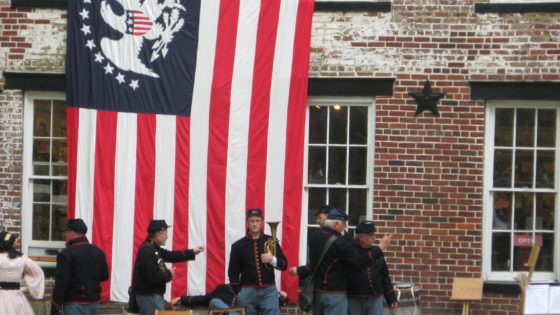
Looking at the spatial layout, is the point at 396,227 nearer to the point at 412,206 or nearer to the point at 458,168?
the point at 412,206

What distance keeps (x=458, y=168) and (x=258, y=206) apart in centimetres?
270

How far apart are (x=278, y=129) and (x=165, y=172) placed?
5.36 ft

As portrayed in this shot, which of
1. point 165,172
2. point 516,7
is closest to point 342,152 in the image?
point 165,172

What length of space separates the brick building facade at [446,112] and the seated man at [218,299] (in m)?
2.06

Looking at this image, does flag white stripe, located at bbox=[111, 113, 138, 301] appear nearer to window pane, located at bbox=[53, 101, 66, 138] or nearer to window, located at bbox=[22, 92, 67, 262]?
window, located at bbox=[22, 92, 67, 262]

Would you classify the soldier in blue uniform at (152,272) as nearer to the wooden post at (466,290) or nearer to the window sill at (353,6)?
the wooden post at (466,290)

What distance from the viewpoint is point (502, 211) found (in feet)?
40.4

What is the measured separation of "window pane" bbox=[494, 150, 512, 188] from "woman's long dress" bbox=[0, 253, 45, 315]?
6.03m

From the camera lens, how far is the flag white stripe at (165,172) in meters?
12.4

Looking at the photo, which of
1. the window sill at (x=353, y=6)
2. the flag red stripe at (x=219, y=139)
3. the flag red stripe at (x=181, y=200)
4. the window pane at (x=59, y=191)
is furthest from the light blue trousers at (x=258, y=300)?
the window sill at (x=353, y=6)

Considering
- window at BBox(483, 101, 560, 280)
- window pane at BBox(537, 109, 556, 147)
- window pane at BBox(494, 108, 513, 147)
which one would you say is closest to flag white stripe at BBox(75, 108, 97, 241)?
window at BBox(483, 101, 560, 280)

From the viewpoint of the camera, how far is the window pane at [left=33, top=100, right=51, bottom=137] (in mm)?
12945

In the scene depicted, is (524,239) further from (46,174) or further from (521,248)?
(46,174)

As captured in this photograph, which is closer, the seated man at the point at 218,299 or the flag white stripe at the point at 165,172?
the seated man at the point at 218,299
